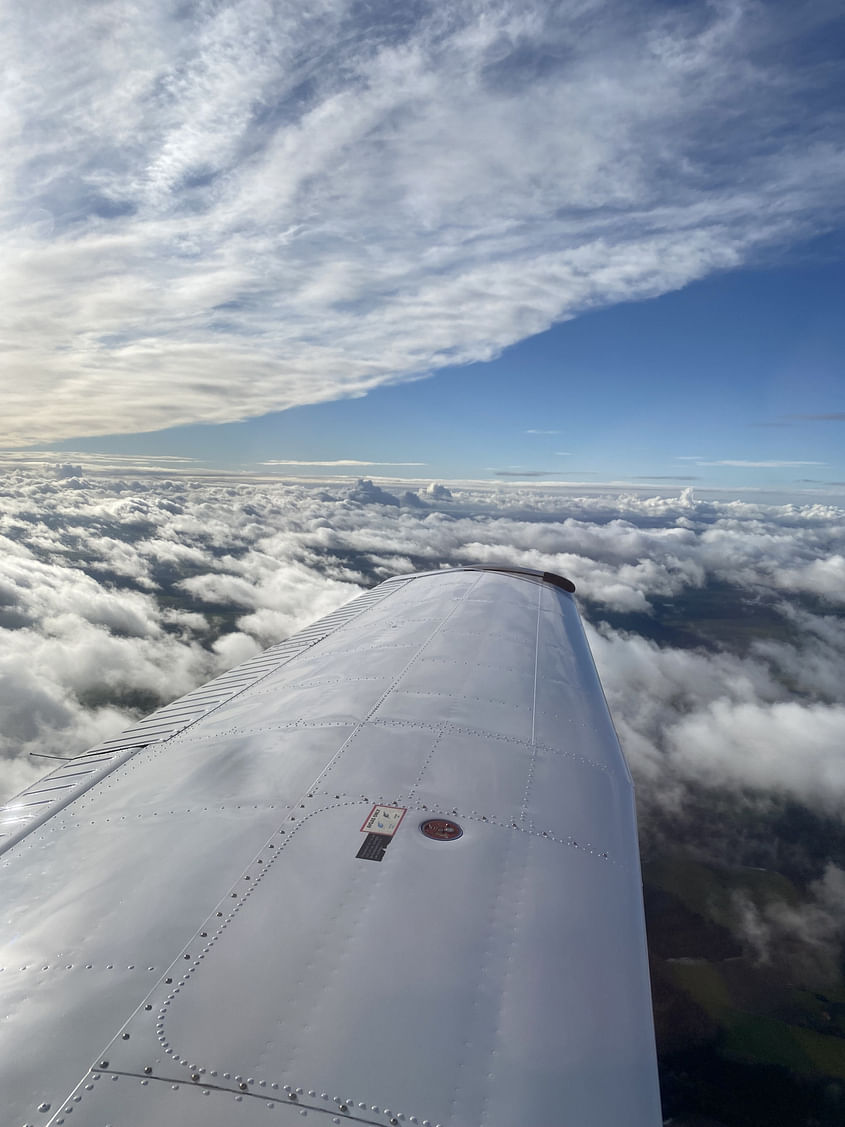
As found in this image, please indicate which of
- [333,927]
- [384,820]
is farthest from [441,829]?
[333,927]

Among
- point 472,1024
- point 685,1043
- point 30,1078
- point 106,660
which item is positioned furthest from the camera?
point 106,660

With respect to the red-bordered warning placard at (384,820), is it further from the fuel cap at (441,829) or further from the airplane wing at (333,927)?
the fuel cap at (441,829)

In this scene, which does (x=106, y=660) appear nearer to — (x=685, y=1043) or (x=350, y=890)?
(x=685, y=1043)

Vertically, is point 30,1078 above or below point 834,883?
above

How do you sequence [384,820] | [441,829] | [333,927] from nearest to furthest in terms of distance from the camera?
[333,927]
[441,829]
[384,820]

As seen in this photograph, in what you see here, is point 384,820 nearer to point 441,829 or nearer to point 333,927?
point 441,829

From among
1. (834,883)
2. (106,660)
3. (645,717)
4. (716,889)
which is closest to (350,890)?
(716,889)

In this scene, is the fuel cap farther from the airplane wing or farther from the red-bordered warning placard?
the red-bordered warning placard
